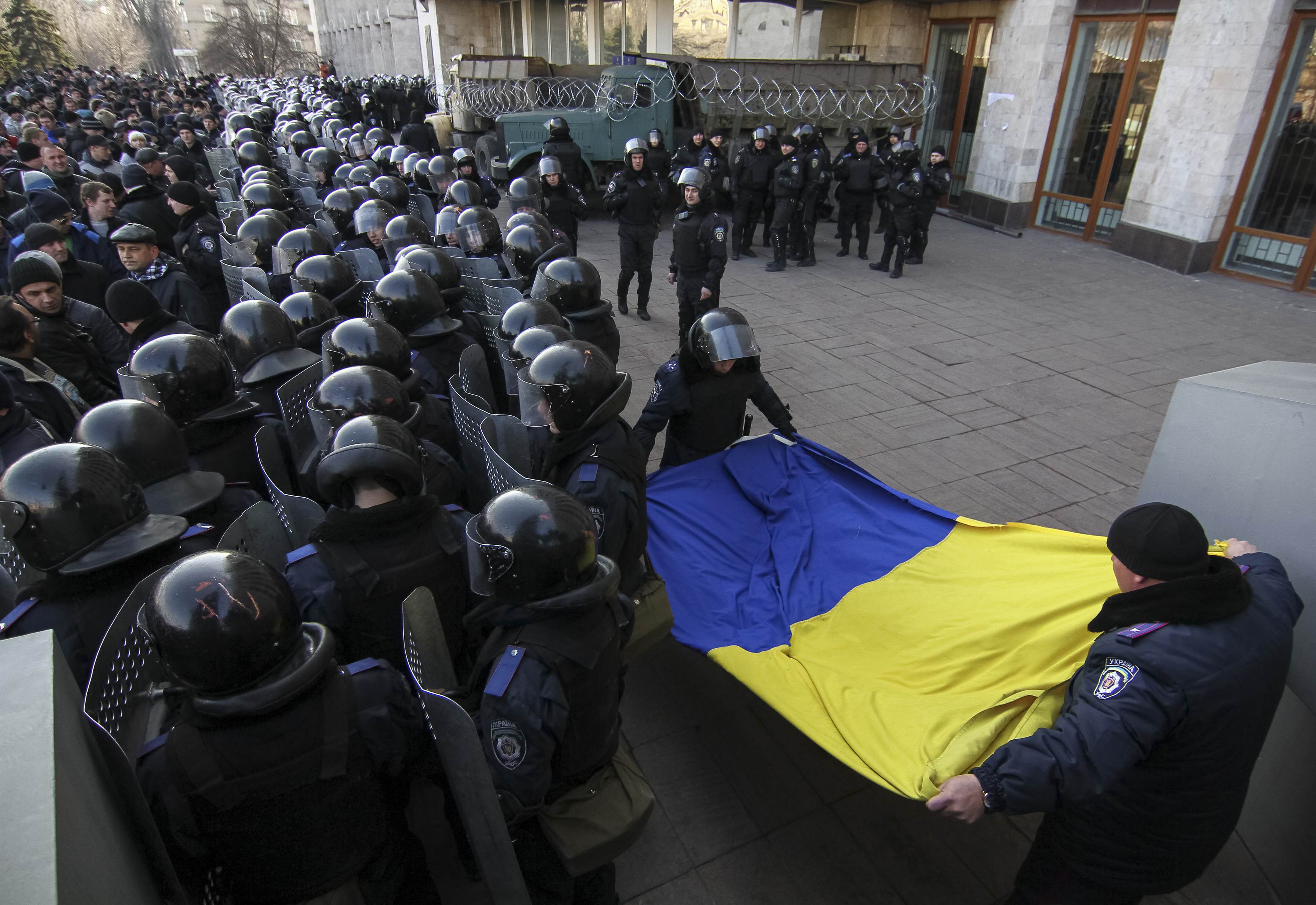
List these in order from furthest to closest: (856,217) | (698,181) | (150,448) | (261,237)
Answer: (856,217)
(698,181)
(261,237)
(150,448)

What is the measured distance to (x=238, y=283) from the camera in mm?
5750

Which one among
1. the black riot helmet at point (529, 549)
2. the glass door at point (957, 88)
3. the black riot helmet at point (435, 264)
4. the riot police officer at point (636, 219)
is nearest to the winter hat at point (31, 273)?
the black riot helmet at point (435, 264)

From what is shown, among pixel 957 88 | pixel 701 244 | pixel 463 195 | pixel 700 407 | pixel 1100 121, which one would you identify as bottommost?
pixel 700 407

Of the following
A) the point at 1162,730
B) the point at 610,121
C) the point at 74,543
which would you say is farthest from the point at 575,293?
the point at 610,121

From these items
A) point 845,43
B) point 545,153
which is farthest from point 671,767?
point 845,43

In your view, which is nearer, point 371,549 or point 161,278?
point 371,549

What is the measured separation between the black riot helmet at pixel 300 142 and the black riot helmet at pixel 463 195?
5254 mm

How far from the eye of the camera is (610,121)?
13.6m

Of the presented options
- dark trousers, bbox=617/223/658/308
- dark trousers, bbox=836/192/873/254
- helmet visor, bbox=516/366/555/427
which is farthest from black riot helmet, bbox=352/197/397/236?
dark trousers, bbox=836/192/873/254

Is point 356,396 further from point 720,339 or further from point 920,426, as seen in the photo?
point 920,426

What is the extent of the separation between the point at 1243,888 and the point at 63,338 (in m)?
5.78

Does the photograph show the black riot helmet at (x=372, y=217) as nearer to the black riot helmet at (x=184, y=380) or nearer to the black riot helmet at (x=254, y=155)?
the black riot helmet at (x=184, y=380)

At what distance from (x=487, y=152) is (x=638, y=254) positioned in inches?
328

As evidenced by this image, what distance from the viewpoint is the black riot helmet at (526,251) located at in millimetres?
5395
